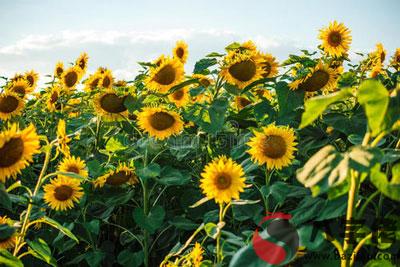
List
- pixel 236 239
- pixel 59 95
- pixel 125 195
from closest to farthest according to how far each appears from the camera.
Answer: pixel 236 239, pixel 125 195, pixel 59 95

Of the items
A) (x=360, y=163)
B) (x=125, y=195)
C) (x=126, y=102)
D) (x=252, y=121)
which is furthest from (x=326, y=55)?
(x=360, y=163)

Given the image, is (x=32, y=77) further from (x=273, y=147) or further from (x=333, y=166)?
(x=333, y=166)

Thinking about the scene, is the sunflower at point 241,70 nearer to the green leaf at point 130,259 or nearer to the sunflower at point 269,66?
the sunflower at point 269,66

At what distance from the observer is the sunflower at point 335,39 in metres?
3.13

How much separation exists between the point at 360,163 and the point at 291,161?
1.15 metres

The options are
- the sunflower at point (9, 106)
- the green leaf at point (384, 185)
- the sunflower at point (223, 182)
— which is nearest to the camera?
the green leaf at point (384, 185)

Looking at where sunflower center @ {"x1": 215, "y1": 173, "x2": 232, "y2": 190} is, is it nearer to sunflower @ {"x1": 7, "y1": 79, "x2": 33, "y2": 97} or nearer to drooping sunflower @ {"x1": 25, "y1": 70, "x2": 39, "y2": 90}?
sunflower @ {"x1": 7, "y1": 79, "x2": 33, "y2": 97}

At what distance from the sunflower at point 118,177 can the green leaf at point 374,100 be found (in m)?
1.58

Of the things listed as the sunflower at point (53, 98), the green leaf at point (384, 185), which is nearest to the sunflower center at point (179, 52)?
the sunflower at point (53, 98)

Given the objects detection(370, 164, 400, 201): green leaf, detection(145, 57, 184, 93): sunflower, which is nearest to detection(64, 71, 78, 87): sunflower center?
detection(145, 57, 184, 93): sunflower

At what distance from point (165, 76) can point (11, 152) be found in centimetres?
139

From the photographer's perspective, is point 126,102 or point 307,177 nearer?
point 307,177

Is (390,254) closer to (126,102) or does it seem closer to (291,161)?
(291,161)

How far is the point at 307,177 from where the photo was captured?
3.30ft
